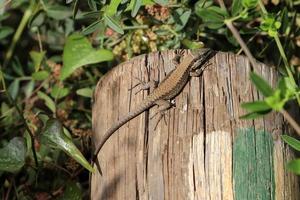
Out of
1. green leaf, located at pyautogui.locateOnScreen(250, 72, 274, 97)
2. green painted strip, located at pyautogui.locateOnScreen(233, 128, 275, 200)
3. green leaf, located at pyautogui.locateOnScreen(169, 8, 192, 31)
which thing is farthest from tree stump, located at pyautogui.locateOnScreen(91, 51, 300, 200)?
green leaf, located at pyautogui.locateOnScreen(169, 8, 192, 31)

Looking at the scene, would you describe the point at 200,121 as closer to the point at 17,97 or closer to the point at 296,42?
the point at 296,42

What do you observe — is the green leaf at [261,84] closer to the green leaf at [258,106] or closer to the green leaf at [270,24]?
the green leaf at [258,106]

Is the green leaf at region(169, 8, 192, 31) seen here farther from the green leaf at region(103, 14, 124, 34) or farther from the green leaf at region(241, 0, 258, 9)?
the green leaf at region(241, 0, 258, 9)

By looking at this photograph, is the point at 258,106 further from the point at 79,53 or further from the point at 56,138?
the point at 79,53

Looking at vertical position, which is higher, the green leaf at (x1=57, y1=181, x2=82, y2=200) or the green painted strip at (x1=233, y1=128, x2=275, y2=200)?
the green painted strip at (x1=233, y1=128, x2=275, y2=200)

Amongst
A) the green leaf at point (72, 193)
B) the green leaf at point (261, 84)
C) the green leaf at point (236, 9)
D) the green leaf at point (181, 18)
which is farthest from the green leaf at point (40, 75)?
the green leaf at point (261, 84)

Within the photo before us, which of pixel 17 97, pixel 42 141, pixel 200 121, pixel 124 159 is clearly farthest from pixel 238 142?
pixel 17 97

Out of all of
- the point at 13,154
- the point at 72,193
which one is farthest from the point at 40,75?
the point at 72,193

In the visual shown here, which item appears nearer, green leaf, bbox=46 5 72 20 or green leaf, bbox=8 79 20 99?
green leaf, bbox=46 5 72 20
